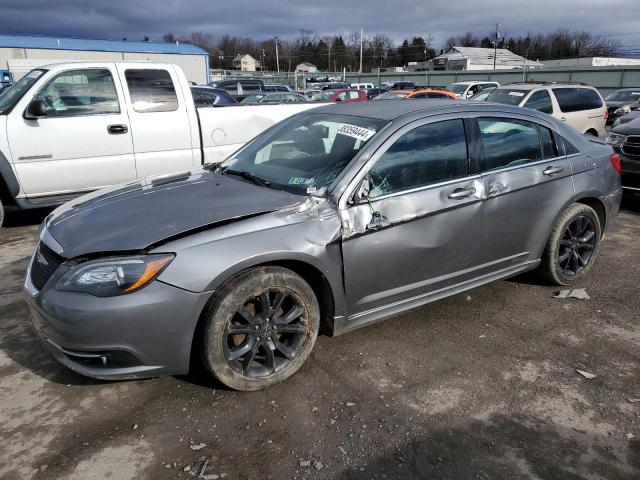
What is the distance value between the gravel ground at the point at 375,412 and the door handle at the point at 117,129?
3.10 metres

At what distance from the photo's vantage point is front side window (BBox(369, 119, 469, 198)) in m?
3.29

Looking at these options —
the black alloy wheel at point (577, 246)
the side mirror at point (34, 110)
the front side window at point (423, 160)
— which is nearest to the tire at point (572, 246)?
the black alloy wheel at point (577, 246)

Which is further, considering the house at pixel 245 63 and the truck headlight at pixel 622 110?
the house at pixel 245 63

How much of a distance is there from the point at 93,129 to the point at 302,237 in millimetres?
4503

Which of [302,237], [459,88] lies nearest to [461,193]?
[302,237]

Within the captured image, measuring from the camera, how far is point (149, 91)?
6.67m

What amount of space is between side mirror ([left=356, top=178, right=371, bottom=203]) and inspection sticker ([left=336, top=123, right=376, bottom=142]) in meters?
0.36

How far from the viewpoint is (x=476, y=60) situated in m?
88.2

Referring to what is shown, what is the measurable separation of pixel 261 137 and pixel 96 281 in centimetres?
207

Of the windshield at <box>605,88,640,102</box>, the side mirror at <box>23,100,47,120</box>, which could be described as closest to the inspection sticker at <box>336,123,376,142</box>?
the side mirror at <box>23,100,47,120</box>

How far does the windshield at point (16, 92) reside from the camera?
19.6 feet

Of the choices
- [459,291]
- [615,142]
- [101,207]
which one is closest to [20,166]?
[101,207]

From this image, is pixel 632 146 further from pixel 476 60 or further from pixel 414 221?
pixel 476 60

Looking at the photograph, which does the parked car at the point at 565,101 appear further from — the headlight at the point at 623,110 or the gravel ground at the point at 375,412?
the headlight at the point at 623,110
